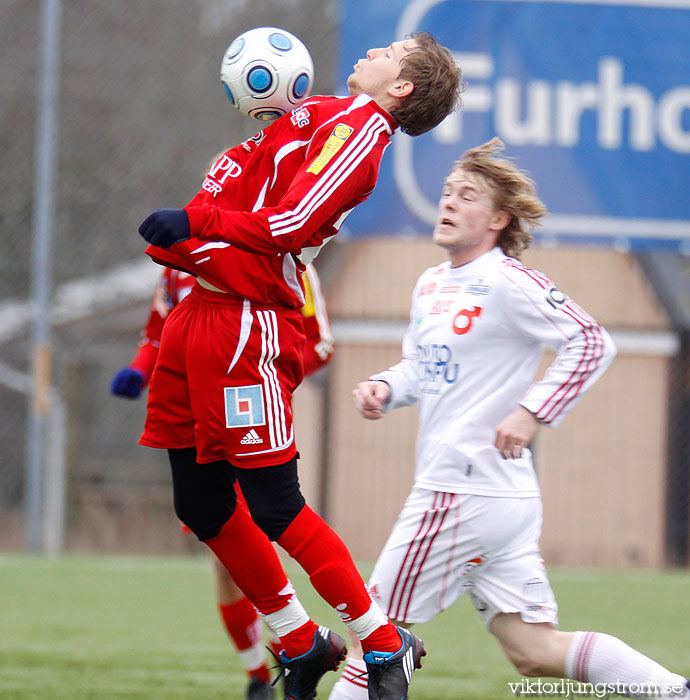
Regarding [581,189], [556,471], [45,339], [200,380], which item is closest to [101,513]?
[45,339]

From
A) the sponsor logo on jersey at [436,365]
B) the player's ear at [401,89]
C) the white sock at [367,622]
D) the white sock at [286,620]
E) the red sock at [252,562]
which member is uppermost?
the player's ear at [401,89]

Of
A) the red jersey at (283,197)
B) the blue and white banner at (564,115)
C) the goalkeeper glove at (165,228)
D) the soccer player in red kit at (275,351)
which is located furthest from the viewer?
the blue and white banner at (564,115)

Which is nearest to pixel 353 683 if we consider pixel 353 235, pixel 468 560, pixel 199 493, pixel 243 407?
pixel 468 560

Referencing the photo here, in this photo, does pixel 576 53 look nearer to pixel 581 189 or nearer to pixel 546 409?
pixel 581 189

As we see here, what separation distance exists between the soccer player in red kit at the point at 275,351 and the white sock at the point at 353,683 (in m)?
0.07

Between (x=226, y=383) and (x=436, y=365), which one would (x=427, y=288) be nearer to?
(x=436, y=365)

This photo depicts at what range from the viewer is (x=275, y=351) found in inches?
114

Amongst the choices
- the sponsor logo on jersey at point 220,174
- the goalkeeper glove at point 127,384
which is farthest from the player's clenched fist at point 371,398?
the goalkeeper glove at point 127,384

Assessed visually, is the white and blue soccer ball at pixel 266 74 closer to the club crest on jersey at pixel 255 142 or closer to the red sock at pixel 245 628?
the club crest on jersey at pixel 255 142

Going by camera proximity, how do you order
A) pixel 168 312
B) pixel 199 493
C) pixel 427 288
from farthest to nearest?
pixel 168 312 → pixel 427 288 → pixel 199 493

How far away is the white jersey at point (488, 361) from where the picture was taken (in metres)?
2.81

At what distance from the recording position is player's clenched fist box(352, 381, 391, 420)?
118 inches

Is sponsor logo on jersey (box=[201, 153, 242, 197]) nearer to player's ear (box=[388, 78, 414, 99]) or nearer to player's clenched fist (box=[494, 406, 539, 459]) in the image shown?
player's ear (box=[388, 78, 414, 99])

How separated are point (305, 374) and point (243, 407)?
85 cm
